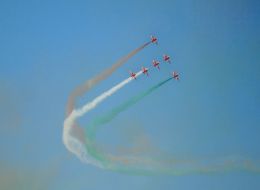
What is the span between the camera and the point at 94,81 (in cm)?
651

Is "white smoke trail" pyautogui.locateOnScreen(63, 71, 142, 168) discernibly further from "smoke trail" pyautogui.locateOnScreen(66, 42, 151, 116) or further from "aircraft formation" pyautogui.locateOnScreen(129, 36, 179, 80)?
"aircraft formation" pyautogui.locateOnScreen(129, 36, 179, 80)

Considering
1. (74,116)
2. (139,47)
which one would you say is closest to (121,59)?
(139,47)

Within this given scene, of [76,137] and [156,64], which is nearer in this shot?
[76,137]

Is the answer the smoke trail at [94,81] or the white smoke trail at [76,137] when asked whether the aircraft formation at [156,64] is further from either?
the white smoke trail at [76,137]

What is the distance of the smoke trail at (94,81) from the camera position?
641 centimetres

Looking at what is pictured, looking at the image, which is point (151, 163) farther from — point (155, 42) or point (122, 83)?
point (155, 42)

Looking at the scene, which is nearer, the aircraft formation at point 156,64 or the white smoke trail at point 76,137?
the white smoke trail at point 76,137

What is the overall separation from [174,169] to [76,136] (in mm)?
1689

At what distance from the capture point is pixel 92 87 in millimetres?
6516

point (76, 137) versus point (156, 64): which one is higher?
point (156, 64)

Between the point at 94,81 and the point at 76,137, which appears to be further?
the point at 94,81

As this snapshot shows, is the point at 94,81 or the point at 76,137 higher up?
the point at 94,81

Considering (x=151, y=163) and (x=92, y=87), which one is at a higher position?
(x=92, y=87)

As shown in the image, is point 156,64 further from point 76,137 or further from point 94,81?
point 76,137
